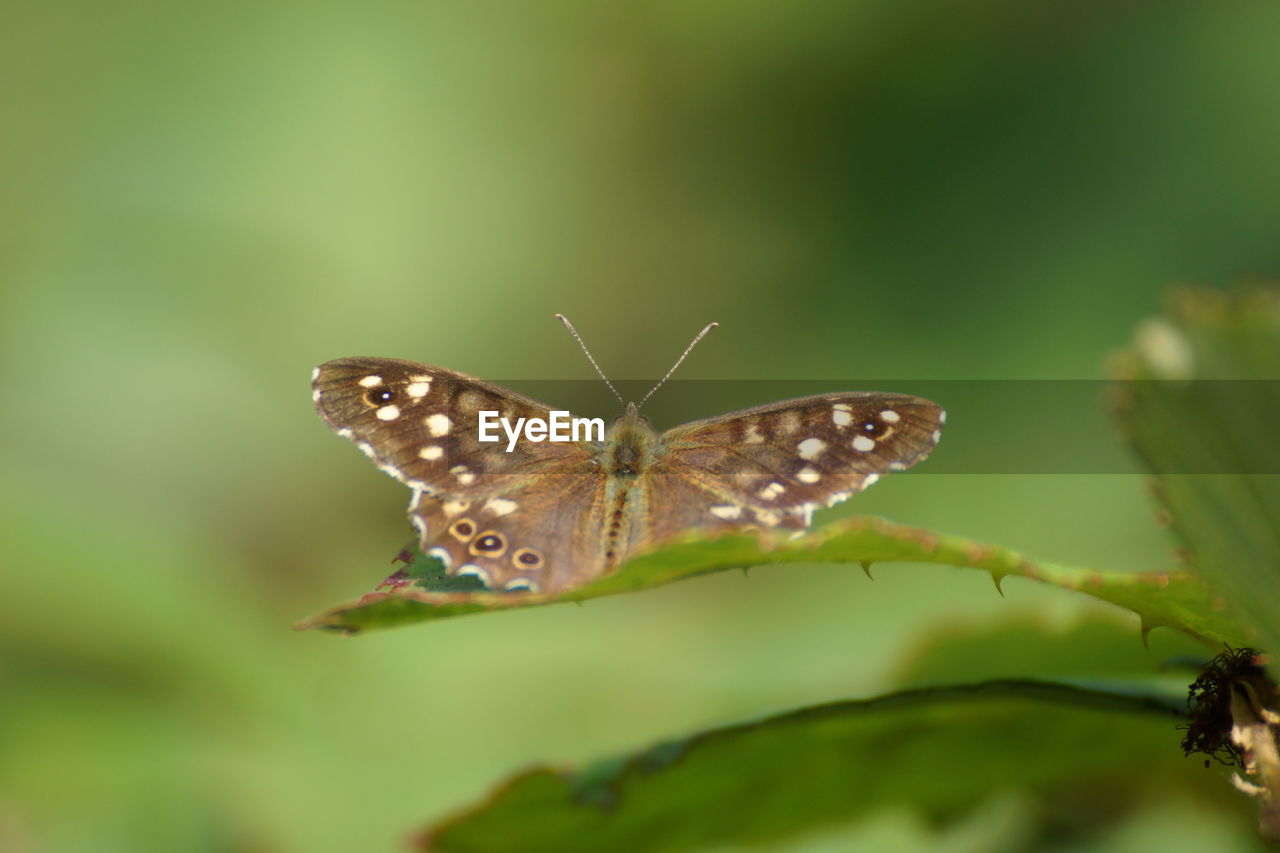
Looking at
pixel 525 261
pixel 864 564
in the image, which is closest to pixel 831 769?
pixel 864 564

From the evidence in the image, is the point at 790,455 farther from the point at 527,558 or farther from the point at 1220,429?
the point at 1220,429

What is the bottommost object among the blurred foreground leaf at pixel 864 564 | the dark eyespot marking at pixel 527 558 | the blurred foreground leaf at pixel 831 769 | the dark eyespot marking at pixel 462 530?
the blurred foreground leaf at pixel 831 769

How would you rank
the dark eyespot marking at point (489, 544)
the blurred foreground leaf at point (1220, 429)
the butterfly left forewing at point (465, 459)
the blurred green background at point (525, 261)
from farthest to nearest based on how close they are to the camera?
1. the blurred green background at point (525, 261)
2. the butterfly left forewing at point (465, 459)
3. the dark eyespot marking at point (489, 544)
4. the blurred foreground leaf at point (1220, 429)

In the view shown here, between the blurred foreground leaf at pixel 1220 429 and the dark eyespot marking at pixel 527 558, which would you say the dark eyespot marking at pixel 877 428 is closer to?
the dark eyespot marking at pixel 527 558

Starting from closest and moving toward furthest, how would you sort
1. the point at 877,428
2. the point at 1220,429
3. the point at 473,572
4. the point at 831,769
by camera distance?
1. the point at 1220,429
2. the point at 831,769
3. the point at 473,572
4. the point at 877,428

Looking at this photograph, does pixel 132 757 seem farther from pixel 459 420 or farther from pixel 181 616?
pixel 459 420

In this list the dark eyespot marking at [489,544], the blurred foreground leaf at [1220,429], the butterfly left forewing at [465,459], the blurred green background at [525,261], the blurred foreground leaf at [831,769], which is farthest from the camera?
the blurred green background at [525,261]

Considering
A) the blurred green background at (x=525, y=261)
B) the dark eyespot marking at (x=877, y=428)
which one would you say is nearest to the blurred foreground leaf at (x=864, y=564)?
the dark eyespot marking at (x=877, y=428)
